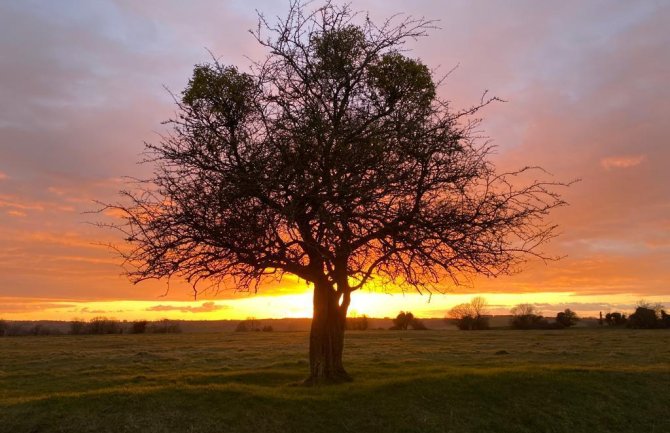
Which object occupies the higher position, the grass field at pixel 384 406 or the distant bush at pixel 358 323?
the distant bush at pixel 358 323

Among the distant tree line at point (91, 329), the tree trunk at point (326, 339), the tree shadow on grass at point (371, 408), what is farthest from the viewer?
the distant tree line at point (91, 329)

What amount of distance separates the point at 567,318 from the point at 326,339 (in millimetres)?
109730

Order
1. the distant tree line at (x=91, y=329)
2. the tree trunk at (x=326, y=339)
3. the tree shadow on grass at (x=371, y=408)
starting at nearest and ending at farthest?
the tree shadow on grass at (x=371, y=408)
the tree trunk at (x=326, y=339)
the distant tree line at (x=91, y=329)

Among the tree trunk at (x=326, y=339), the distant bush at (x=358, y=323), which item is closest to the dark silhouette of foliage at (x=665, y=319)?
the distant bush at (x=358, y=323)

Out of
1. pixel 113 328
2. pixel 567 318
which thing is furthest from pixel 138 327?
pixel 567 318

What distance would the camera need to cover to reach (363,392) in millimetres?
18203

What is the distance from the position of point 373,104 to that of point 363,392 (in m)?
10.4

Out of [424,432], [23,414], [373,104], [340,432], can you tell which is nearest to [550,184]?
[373,104]

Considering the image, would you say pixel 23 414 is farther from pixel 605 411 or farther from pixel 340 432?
pixel 605 411

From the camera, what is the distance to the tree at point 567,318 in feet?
378

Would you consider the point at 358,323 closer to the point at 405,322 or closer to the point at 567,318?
the point at 405,322

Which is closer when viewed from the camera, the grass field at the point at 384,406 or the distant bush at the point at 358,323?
the grass field at the point at 384,406

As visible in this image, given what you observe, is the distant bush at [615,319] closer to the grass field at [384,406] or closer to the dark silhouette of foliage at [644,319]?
the dark silhouette of foliage at [644,319]

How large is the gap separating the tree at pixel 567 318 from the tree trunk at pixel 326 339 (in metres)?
106
